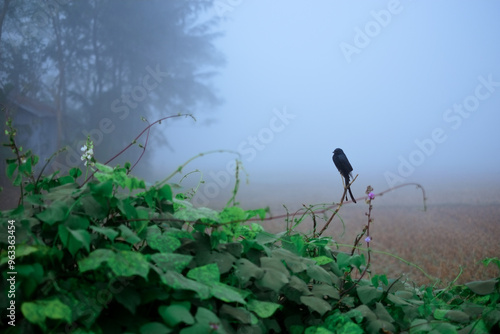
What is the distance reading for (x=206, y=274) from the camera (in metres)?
0.56

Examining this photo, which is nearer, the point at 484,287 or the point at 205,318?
the point at 205,318

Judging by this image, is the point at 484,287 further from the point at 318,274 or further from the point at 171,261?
the point at 171,261

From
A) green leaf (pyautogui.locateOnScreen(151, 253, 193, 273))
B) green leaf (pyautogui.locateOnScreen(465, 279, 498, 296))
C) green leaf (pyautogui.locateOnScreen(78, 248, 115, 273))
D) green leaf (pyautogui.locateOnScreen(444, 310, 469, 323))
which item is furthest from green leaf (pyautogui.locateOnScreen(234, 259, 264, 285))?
green leaf (pyautogui.locateOnScreen(465, 279, 498, 296))

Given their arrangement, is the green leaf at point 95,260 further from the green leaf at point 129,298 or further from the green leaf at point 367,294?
the green leaf at point 367,294

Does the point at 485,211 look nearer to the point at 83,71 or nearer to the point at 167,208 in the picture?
the point at 167,208

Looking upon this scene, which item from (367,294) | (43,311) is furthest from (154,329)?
(367,294)

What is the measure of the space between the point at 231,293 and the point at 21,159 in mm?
444

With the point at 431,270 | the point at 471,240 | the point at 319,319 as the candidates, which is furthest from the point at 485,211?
the point at 319,319

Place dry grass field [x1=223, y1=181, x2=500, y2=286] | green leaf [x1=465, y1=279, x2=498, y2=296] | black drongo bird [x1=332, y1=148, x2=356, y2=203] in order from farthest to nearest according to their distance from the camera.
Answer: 1. dry grass field [x1=223, y1=181, x2=500, y2=286]
2. black drongo bird [x1=332, y1=148, x2=356, y2=203]
3. green leaf [x1=465, y1=279, x2=498, y2=296]

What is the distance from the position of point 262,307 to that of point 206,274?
0.11m

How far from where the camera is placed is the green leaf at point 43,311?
44 cm

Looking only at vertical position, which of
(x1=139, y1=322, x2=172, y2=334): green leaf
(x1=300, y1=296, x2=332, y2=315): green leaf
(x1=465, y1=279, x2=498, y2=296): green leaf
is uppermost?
(x1=139, y1=322, x2=172, y2=334): green leaf

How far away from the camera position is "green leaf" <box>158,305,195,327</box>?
1.58 ft

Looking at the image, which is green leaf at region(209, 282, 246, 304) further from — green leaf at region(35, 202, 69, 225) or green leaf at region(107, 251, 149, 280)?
green leaf at region(35, 202, 69, 225)
